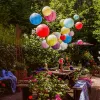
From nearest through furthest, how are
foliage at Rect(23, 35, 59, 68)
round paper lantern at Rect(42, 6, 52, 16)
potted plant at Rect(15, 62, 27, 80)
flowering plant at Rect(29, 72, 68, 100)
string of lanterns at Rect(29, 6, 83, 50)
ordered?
flowering plant at Rect(29, 72, 68, 100)
string of lanterns at Rect(29, 6, 83, 50)
round paper lantern at Rect(42, 6, 52, 16)
potted plant at Rect(15, 62, 27, 80)
foliage at Rect(23, 35, 59, 68)

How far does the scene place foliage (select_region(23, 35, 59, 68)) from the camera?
11688mm

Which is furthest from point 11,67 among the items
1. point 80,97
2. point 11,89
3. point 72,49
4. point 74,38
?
point 74,38

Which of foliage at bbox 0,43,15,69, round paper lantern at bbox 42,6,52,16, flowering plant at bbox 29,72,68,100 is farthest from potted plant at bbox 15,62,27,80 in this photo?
flowering plant at bbox 29,72,68,100

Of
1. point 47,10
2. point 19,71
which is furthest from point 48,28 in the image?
point 19,71

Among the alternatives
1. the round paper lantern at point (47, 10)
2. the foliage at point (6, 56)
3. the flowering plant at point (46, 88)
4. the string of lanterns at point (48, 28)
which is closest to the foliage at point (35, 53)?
the string of lanterns at point (48, 28)

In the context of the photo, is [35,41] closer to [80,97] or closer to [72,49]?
[72,49]

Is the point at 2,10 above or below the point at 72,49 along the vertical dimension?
above

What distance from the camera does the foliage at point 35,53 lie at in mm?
11688

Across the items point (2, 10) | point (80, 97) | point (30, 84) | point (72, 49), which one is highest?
point (2, 10)

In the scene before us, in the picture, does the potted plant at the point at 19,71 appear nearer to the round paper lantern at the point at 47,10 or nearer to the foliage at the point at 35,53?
the round paper lantern at the point at 47,10

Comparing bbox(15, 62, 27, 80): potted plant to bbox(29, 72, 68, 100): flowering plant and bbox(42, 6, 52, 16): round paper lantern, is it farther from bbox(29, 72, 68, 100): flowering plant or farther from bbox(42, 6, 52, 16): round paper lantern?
bbox(29, 72, 68, 100): flowering plant

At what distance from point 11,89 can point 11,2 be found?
5.31m

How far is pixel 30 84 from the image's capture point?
219 inches

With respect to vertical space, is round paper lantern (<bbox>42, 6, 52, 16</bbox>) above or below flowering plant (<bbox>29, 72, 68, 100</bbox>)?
above
